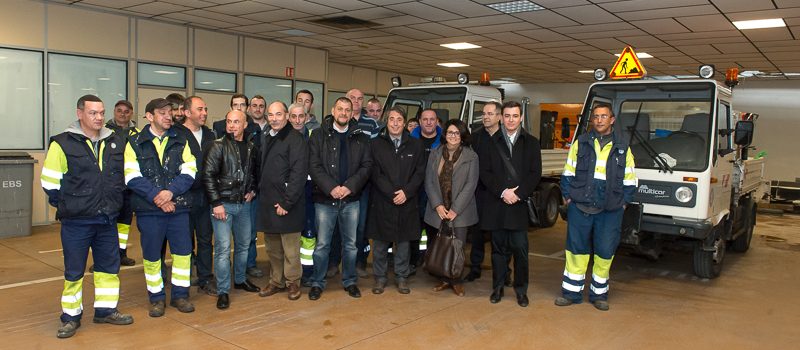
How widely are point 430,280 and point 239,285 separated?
6.12 feet

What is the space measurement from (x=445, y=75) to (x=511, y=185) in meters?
12.7

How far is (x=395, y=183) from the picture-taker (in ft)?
16.5

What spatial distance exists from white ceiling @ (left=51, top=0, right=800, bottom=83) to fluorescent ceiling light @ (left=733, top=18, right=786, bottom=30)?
0.13 metres

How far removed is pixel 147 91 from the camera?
9633 mm

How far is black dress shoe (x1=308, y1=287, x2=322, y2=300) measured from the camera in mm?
4992

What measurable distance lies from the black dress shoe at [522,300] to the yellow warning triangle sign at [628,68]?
2.72m

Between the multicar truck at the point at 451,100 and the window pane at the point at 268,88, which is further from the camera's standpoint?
the window pane at the point at 268,88

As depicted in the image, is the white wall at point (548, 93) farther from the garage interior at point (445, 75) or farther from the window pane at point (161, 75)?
the window pane at point (161, 75)

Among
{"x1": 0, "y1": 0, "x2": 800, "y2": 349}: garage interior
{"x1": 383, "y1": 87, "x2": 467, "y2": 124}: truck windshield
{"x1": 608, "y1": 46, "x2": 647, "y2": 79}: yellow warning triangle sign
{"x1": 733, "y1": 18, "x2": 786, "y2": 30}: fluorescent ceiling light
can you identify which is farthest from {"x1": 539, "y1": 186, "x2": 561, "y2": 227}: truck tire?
{"x1": 733, "y1": 18, "x2": 786, "y2": 30}: fluorescent ceiling light

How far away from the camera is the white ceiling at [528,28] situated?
803 centimetres

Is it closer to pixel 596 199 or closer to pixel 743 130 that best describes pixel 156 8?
pixel 596 199

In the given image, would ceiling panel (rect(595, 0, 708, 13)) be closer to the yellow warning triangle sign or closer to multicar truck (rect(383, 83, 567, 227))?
the yellow warning triangle sign

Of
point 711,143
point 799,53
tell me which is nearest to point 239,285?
point 711,143

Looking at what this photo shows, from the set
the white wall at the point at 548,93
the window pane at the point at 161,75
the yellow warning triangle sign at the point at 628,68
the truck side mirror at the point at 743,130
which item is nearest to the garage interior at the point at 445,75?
the window pane at the point at 161,75
